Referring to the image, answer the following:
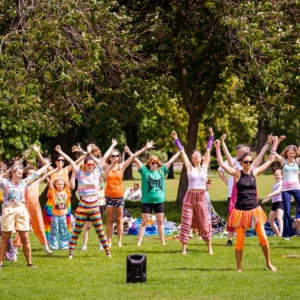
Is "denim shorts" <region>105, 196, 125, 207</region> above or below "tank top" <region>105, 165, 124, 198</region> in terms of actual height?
below

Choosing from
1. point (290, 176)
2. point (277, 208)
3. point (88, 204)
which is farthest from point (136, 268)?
point (277, 208)

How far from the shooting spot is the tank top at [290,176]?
54.8 feet

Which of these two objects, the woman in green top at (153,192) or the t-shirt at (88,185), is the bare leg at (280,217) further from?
the t-shirt at (88,185)

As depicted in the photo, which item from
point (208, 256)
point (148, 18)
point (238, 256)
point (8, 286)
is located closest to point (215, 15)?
point (148, 18)

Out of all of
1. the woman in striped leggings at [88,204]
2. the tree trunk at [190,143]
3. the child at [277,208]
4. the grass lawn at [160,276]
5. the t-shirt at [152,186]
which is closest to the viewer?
the grass lawn at [160,276]

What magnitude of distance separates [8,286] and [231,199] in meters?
Result: 5.70

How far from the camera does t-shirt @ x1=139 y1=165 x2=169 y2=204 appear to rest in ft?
54.1

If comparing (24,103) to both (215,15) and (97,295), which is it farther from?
(97,295)

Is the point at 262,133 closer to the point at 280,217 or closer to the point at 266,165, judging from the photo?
the point at 280,217

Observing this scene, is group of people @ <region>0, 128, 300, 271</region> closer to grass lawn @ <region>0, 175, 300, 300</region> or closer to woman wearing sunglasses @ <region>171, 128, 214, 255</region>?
woman wearing sunglasses @ <region>171, 128, 214, 255</region>

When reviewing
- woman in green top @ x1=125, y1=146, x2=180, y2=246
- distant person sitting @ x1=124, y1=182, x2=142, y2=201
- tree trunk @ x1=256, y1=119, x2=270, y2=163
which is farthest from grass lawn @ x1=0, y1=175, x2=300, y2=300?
tree trunk @ x1=256, y1=119, x2=270, y2=163

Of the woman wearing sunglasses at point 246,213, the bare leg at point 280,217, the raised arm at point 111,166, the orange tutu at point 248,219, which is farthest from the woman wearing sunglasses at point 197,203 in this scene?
the bare leg at point 280,217

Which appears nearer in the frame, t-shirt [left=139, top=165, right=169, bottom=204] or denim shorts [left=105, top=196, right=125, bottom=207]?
denim shorts [left=105, top=196, right=125, bottom=207]

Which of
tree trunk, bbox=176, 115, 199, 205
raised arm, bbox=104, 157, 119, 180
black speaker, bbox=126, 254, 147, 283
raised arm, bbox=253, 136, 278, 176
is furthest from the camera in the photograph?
tree trunk, bbox=176, 115, 199, 205
